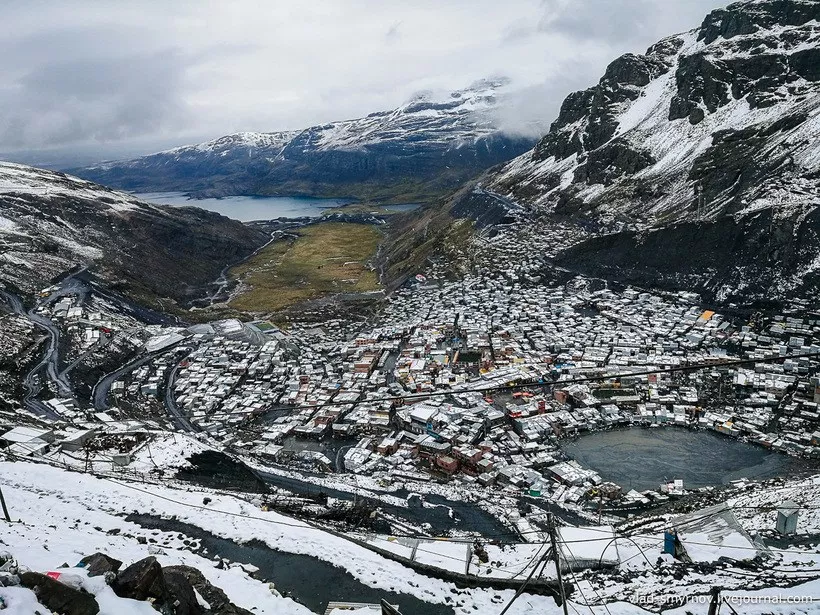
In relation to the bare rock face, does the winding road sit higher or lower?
lower

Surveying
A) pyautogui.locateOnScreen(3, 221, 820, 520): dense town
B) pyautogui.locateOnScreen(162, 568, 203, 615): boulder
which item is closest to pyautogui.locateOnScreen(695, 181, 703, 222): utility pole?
pyautogui.locateOnScreen(3, 221, 820, 520): dense town

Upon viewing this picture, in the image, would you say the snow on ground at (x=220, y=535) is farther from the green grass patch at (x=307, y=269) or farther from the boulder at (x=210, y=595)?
the green grass patch at (x=307, y=269)

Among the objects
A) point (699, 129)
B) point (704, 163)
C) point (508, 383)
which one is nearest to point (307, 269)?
point (508, 383)

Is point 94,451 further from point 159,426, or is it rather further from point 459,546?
point 459,546

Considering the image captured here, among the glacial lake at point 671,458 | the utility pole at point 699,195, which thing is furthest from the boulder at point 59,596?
the utility pole at point 699,195

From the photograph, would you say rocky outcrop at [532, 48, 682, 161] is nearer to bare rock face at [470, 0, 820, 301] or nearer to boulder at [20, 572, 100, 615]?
bare rock face at [470, 0, 820, 301]
